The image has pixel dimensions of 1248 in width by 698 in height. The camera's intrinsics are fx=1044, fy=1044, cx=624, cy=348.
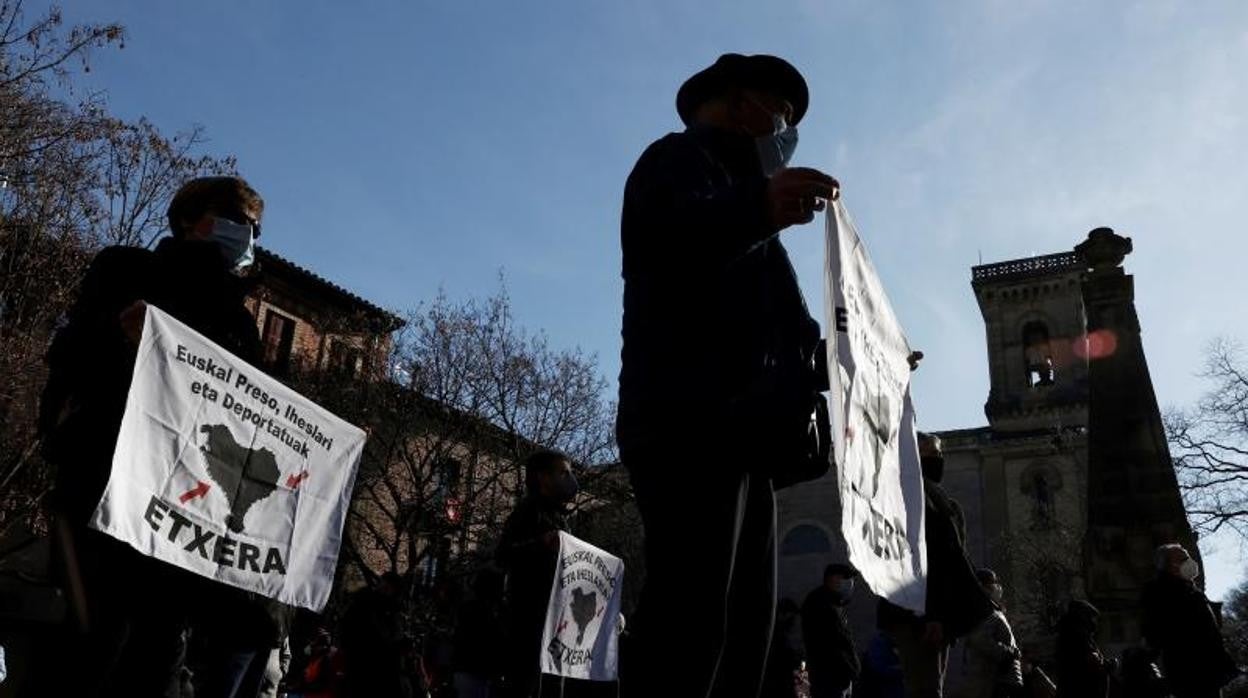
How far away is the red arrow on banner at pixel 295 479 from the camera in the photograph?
3974 millimetres

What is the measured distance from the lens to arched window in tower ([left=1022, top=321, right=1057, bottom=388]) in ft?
191

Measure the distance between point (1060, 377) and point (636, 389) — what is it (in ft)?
196

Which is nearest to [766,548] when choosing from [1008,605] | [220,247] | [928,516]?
[220,247]

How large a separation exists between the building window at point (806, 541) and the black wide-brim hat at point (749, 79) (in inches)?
1895

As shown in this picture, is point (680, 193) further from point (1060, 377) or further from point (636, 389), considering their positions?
point (1060, 377)

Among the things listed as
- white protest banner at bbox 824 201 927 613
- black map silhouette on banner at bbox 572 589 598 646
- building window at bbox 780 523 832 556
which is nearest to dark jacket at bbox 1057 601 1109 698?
black map silhouette on banner at bbox 572 589 598 646

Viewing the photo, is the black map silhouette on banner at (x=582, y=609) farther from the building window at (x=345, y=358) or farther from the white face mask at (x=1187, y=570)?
the building window at (x=345, y=358)

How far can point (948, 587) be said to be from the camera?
550cm

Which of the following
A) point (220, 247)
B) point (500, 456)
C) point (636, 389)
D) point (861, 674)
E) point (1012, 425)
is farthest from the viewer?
point (1012, 425)

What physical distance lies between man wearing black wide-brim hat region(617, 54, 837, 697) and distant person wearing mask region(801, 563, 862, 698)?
19.9 ft

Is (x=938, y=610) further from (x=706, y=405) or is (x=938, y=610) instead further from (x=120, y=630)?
(x=120, y=630)

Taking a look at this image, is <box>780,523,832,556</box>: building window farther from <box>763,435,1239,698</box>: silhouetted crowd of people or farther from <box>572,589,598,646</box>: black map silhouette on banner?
<box>572,589,598,646</box>: black map silhouette on banner

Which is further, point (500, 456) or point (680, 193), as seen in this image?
point (500, 456)

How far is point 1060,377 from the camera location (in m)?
57.2
